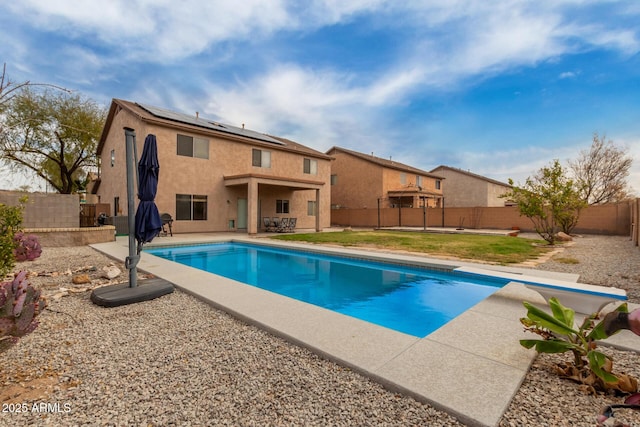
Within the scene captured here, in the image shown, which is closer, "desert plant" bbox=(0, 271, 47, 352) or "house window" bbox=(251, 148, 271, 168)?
"desert plant" bbox=(0, 271, 47, 352)

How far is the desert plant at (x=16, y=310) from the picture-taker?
2.02 m

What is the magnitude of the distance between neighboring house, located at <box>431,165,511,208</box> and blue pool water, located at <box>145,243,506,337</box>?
98.0 feet

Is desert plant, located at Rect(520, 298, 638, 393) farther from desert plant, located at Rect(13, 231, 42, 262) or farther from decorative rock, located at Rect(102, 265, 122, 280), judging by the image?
decorative rock, located at Rect(102, 265, 122, 280)

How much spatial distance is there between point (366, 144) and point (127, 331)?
104 feet

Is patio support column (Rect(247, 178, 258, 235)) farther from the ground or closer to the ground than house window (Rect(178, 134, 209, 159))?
closer to the ground

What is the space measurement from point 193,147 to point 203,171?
1399 millimetres

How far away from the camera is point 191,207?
16234mm

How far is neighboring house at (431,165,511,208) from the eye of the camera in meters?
33.5

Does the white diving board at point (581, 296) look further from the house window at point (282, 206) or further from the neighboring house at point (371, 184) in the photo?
the neighboring house at point (371, 184)

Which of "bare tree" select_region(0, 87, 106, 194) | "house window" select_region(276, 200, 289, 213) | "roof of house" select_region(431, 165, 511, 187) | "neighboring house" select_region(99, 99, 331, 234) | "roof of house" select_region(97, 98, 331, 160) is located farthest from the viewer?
"roof of house" select_region(431, 165, 511, 187)

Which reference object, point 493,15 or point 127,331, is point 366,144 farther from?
point 127,331

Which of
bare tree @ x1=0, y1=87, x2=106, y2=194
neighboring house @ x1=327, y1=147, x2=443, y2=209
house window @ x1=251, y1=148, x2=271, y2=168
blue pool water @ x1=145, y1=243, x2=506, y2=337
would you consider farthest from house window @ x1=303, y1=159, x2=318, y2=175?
bare tree @ x1=0, y1=87, x2=106, y2=194

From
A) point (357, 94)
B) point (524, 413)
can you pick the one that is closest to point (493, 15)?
point (357, 94)

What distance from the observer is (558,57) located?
14.0 meters
